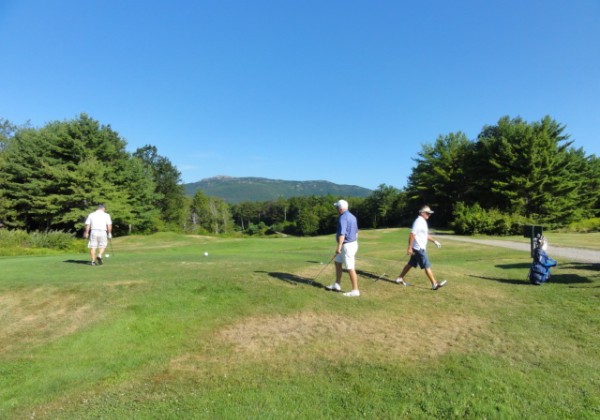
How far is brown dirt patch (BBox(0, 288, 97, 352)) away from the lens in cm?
704

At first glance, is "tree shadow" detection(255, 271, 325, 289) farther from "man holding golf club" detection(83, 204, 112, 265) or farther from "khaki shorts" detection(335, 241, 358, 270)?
"man holding golf club" detection(83, 204, 112, 265)

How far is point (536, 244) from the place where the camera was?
1049cm

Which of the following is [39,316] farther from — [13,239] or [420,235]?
[13,239]

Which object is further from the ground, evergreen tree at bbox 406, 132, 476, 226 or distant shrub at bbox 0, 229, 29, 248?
evergreen tree at bbox 406, 132, 476, 226

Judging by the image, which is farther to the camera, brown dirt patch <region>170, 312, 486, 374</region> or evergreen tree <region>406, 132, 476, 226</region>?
evergreen tree <region>406, 132, 476, 226</region>

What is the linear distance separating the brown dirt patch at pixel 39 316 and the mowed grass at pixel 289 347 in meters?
0.04

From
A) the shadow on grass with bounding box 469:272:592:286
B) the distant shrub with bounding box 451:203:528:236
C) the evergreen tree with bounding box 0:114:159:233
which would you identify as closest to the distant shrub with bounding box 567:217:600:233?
the distant shrub with bounding box 451:203:528:236

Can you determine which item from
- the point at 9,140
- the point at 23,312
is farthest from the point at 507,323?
the point at 9,140

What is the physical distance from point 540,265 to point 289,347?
7527mm

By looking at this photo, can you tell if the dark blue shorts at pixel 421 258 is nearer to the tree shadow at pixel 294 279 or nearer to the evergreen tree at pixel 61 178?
the tree shadow at pixel 294 279

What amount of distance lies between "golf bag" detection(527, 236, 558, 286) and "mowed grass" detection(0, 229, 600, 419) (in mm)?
254

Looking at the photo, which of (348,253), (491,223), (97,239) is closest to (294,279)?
(348,253)

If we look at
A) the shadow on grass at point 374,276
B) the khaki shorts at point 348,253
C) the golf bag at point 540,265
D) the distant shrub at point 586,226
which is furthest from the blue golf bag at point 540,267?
the distant shrub at point 586,226

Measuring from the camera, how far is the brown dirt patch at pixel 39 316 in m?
7.04
